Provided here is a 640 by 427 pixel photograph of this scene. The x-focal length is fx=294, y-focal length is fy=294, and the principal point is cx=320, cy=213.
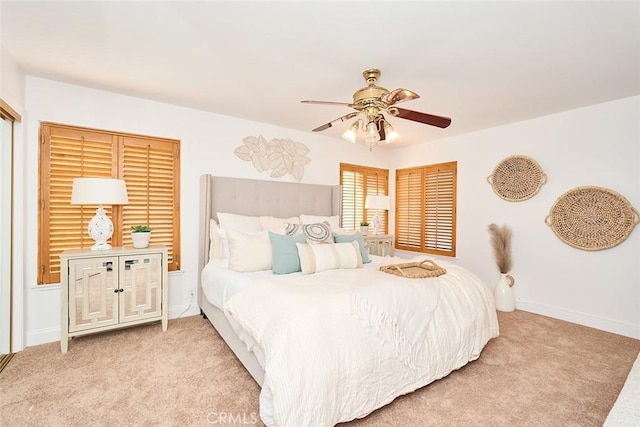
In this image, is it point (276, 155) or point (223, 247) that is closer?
point (223, 247)

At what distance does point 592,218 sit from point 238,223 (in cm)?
388

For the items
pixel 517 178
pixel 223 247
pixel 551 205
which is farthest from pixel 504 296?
pixel 223 247

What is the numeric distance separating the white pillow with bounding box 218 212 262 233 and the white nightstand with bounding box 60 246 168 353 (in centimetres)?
65

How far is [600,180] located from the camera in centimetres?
318

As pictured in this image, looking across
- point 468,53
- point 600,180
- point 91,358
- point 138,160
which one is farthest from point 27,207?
point 600,180

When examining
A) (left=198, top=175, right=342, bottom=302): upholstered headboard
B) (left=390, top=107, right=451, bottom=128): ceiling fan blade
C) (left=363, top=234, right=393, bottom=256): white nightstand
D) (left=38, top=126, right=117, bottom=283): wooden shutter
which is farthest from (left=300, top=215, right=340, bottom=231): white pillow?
(left=38, top=126, right=117, bottom=283): wooden shutter

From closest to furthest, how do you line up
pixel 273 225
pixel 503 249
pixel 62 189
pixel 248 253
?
pixel 248 253, pixel 62 189, pixel 273 225, pixel 503 249

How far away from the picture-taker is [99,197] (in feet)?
8.35

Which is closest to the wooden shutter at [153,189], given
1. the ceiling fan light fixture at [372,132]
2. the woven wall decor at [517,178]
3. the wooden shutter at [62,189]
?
the wooden shutter at [62,189]

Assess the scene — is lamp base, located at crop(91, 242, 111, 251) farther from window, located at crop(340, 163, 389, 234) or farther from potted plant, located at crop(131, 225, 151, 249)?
window, located at crop(340, 163, 389, 234)

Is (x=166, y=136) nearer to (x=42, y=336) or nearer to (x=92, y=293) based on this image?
(x=92, y=293)

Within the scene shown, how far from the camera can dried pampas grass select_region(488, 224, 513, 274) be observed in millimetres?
3799

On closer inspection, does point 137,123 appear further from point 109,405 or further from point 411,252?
point 411,252

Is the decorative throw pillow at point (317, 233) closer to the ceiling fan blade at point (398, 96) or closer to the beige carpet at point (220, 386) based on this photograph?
the beige carpet at point (220, 386)
